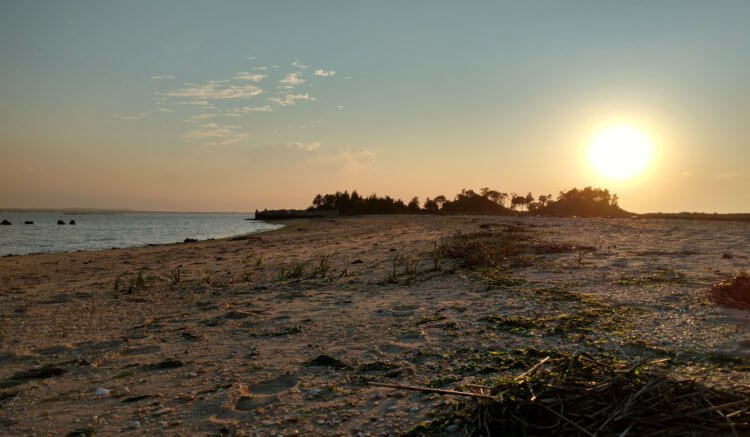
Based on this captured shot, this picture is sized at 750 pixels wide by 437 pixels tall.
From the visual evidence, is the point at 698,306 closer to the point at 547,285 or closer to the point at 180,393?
the point at 547,285

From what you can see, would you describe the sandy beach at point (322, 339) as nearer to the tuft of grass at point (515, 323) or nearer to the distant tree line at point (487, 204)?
the tuft of grass at point (515, 323)

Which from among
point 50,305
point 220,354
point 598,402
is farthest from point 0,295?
point 598,402

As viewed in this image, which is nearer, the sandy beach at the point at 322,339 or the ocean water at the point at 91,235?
the sandy beach at the point at 322,339

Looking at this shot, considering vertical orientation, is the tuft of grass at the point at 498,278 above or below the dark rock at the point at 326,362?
above

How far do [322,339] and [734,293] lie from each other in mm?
5231

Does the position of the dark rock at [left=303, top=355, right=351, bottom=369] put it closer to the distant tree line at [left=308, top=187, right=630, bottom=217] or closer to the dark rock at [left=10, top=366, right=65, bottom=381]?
the dark rock at [left=10, top=366, right=65, bottom=381]

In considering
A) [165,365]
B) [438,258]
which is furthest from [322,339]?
[438,258]

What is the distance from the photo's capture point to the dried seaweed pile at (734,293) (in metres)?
5.66

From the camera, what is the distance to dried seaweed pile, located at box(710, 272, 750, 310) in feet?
18.6

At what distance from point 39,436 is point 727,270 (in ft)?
33.3

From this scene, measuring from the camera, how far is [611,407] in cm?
269

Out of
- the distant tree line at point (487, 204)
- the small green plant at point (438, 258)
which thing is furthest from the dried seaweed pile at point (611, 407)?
the distant tree line at point (487, 204)

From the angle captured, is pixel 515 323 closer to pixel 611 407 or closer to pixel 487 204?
pixel 611 407

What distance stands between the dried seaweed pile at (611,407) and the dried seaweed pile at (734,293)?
3.50 m
